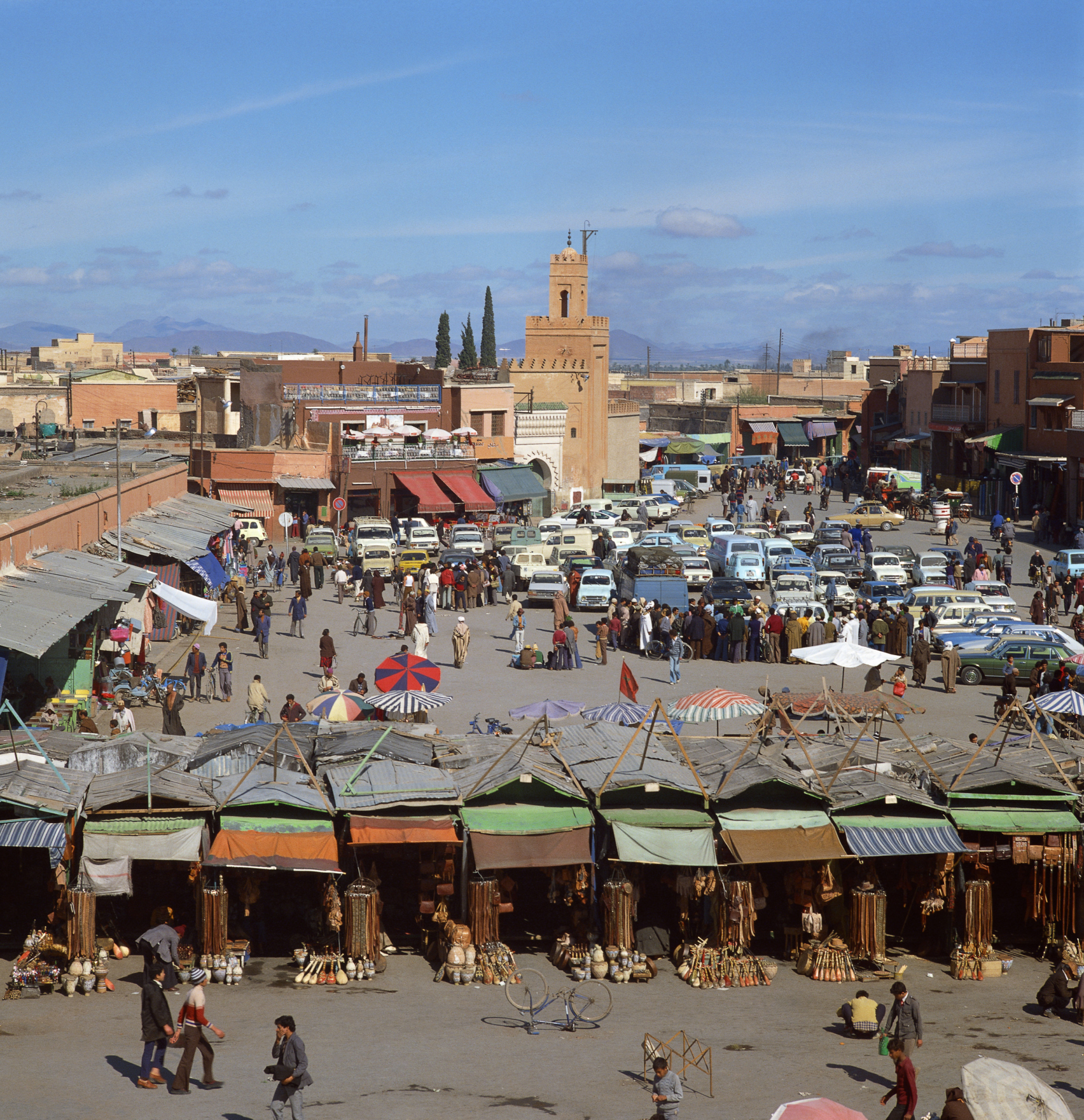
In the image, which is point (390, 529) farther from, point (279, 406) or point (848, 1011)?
point (848, 1011)

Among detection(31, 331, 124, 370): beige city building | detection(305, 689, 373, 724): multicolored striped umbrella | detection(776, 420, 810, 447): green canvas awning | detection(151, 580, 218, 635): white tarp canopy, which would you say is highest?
detection(31, 331, 124, 370): beige city building

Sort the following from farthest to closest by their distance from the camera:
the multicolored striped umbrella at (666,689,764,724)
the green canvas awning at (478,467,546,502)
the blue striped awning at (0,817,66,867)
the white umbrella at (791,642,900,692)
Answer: the green canvas awning at (478,467,546,502) < the white umbrella at (791,642,900,692) < the multicolored striped umbrella at (666,689,764,724) < the blue striped awning at (0,817,66,867)

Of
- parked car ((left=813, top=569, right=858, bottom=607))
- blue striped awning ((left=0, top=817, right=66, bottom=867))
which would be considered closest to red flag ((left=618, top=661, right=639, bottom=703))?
blue striped awning ((left=0, top=817, right=66, bottom=867))

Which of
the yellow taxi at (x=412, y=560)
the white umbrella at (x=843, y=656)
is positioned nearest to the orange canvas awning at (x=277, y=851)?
the white umbrella at (x=843, y=656)

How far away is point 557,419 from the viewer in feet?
216

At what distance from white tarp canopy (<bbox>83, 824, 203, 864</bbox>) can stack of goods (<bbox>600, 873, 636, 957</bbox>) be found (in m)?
4.13

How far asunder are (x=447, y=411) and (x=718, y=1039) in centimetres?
4917

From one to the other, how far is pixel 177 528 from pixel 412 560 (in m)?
8.01

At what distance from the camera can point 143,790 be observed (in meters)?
14.9

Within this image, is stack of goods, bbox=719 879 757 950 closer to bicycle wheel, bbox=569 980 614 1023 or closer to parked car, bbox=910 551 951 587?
bicycle wheel, bbox=569 980 614 1023

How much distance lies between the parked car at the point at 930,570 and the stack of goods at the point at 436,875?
2600 cm

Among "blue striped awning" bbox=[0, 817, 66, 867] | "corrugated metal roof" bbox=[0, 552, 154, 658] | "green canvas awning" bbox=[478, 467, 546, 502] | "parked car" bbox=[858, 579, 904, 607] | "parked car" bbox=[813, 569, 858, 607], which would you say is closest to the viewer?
"blue striped awning" bbox=[0, 817, 66, 867]

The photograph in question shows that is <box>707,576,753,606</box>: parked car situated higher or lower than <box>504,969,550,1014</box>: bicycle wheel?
higher

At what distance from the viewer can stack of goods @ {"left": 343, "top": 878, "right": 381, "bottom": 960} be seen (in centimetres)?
1472
